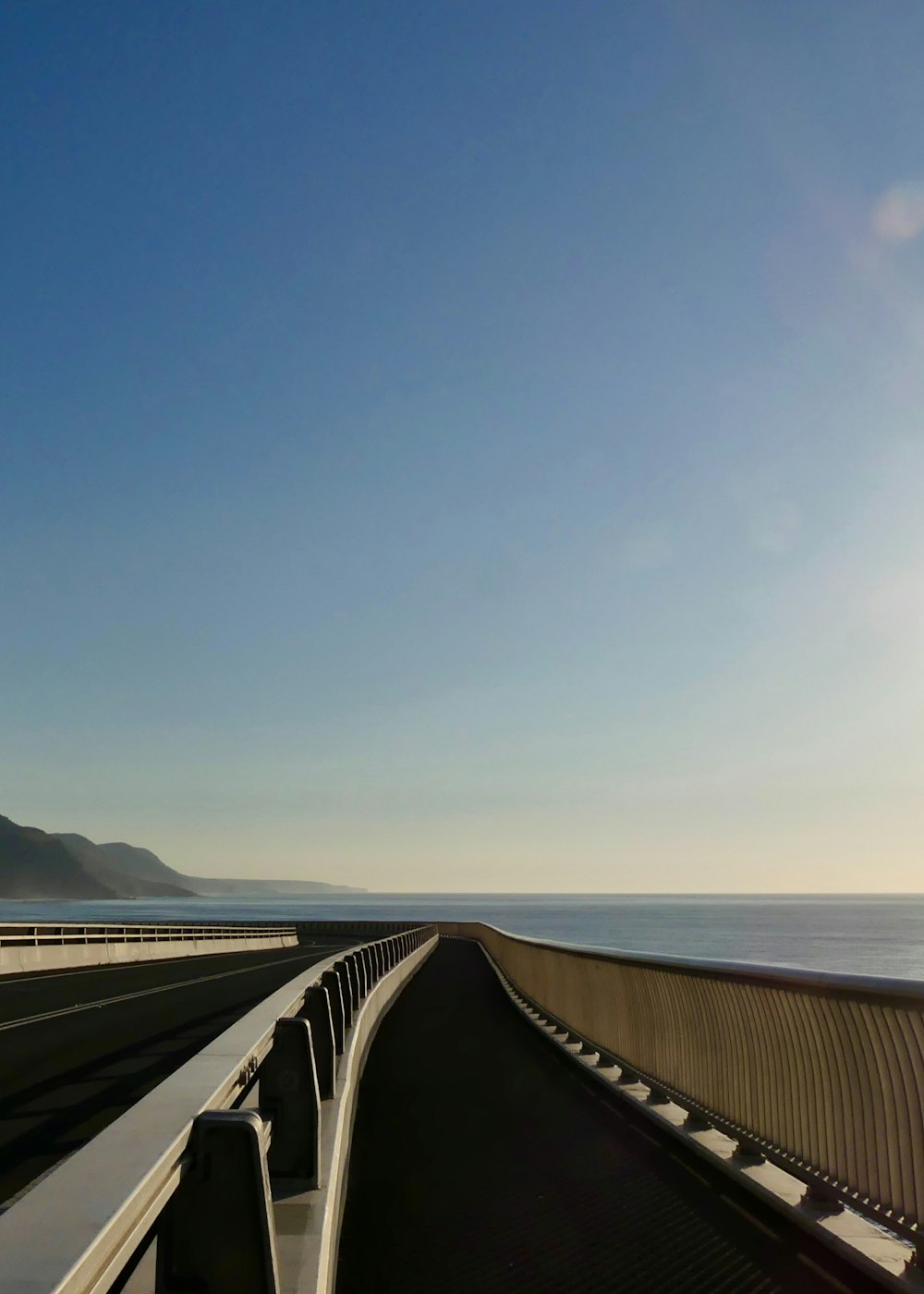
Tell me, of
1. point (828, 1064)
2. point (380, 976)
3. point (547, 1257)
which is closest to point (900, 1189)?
point (828, 1064)

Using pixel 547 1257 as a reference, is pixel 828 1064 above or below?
above

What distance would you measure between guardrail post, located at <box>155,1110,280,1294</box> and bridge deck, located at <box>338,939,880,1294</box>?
2.80 metres

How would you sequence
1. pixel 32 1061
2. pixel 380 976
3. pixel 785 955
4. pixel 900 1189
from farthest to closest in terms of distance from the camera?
1. pixel 785 955
2. pixel 380 976
3. pixel 32 1061
4. pixel 900 1189

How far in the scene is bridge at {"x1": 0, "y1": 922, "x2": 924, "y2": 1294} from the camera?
3422 mm

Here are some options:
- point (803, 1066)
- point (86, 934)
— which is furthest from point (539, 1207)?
point (86, 934)

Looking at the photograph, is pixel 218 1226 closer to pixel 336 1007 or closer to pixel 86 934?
pixel 336 1007

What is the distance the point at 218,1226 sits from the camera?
343 centimetres

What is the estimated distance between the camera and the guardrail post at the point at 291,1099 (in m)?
6.48

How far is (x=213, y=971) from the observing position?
33531mm

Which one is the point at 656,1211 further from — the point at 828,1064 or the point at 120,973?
the point at 120,973

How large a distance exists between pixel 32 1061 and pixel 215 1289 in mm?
10685

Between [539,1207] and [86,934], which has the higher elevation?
[86,934]

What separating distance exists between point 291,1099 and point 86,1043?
374 inches

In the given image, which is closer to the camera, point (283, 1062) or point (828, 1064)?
point (283, 1062)
